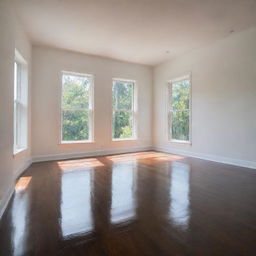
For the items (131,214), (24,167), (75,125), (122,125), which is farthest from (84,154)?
(131,214)

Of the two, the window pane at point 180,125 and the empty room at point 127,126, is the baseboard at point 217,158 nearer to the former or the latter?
the empty room at point 127,126

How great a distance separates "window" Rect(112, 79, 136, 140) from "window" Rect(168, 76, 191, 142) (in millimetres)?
1328

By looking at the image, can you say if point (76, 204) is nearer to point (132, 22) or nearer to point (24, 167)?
point (24, 167)

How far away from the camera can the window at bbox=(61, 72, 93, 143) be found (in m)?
5.34

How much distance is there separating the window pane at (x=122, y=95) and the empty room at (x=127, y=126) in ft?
0.13

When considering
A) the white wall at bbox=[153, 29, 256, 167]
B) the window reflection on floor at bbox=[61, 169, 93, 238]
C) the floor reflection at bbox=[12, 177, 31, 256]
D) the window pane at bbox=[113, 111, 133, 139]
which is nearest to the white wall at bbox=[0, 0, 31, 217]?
the floor reflection at bbox=[12, 177, 31, 256]

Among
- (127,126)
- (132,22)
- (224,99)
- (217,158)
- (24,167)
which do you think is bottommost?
(24,167)

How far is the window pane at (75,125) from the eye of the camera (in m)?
5.35

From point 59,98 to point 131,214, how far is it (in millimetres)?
4082

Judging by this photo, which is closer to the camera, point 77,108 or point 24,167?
point 24,167

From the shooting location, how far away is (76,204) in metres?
2.36

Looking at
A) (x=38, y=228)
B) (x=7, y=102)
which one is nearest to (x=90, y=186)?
(x=38, y=228)

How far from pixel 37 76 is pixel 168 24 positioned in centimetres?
350

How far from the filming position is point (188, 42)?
4730 millimetres
